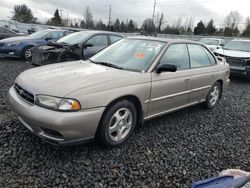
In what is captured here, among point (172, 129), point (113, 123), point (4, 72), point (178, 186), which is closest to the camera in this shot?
point (178, 186)

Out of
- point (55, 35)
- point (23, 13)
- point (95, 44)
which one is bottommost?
point (95, 44)

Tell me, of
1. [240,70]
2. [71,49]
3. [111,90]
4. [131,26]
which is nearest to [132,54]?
[111,90]

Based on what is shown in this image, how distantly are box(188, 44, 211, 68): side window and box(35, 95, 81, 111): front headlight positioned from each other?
8.51 feet

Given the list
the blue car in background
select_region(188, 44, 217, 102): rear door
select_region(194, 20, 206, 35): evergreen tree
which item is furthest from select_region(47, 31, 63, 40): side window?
select_region(194, 20, 206, 35): evergreen tree

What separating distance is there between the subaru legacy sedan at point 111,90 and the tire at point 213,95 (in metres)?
0.40

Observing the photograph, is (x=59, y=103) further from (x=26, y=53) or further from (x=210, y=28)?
(x=210, y=28)

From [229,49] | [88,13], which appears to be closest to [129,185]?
[229,49]

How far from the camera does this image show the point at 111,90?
9.69ft

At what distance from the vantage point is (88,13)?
6750cm

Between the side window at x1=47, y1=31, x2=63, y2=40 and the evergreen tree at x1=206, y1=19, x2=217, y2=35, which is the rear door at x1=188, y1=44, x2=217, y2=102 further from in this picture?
the evergreen tree at x1=206, y1=19, x2=217, y2=35

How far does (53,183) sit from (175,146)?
1.82 meters

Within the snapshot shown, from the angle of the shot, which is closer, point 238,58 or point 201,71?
point 201,71

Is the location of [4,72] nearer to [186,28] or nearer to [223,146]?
[223,146]

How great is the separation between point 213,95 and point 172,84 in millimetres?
1904
